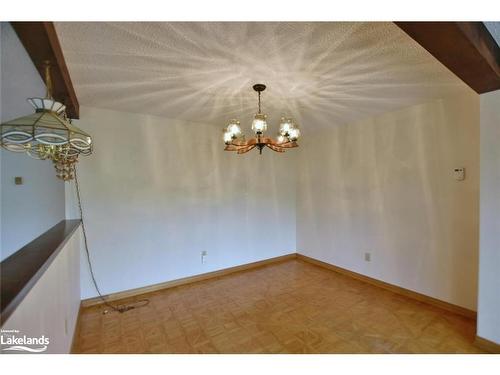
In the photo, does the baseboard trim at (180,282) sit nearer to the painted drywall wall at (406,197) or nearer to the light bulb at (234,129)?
the painted drywall wall at (406,197)

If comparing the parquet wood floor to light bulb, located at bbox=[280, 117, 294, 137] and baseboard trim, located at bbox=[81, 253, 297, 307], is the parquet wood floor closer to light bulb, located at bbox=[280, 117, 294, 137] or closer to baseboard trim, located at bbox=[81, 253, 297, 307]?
baseboard trim, located at bbox=[81, 253, 297, 307]

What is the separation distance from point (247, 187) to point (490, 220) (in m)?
2.90

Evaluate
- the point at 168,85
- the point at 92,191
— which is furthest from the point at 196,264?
the point at 168,85

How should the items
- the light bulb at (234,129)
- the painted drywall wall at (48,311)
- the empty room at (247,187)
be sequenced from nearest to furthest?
the painted drywall wall at (48,311) → the empty room at (247,187) → the light bulb at (234,129)

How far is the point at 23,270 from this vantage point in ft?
3.44

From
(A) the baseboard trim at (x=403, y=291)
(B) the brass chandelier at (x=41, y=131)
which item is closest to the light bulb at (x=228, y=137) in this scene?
(B) the brass chandelier at (x=41, y=131)

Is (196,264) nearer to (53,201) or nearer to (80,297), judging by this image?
(80,297)

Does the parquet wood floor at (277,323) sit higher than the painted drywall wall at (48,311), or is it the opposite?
the painted drywall wall at (48,311)

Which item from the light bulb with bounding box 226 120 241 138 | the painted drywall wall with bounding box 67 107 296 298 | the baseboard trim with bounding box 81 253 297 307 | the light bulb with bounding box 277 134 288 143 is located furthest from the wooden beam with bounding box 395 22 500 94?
the baseboard trim with bounding box 81 253 297 307

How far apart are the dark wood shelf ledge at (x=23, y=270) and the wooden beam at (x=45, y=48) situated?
1186 millimetres

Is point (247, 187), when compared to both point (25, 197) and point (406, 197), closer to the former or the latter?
point (406, 197)

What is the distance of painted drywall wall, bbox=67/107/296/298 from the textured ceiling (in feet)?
1.62

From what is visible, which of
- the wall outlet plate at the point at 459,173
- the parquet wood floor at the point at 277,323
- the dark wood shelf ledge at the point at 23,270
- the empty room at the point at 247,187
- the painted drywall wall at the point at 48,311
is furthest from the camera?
the wall outlet plate at the point at 459,173

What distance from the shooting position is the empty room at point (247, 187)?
1432mm
